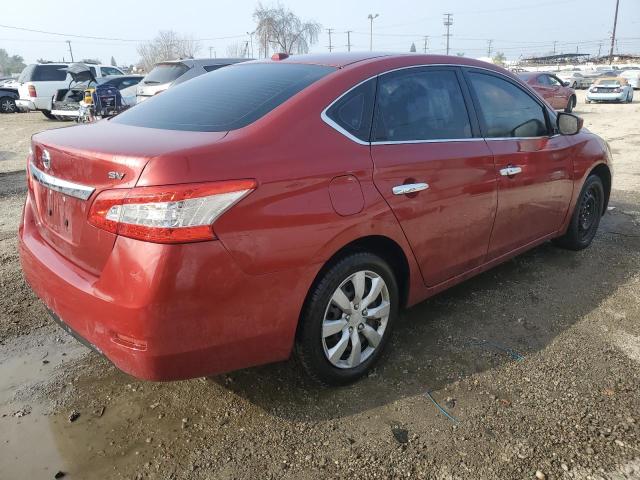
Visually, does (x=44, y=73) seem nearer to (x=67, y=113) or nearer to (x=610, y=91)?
(x=67, y=113)

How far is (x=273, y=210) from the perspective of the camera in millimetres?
2135

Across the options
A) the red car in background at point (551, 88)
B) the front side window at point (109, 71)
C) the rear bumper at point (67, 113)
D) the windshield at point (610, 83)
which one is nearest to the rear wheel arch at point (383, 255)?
the rear bumper at point (67, 113)

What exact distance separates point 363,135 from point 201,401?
5.18 feet

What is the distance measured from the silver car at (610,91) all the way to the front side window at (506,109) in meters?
23.6

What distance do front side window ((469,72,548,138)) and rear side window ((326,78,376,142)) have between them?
1.01 meters

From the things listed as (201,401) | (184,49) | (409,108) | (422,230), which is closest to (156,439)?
(201,401)

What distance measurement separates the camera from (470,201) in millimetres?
3105

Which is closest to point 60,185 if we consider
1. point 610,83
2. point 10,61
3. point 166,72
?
point 166,72

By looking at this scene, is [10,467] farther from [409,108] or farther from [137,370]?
[409,108]

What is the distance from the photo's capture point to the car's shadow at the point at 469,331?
2668 millimetres

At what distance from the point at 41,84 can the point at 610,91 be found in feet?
77.4

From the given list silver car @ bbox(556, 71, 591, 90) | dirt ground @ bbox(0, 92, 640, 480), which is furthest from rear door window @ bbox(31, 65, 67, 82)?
silver car @ bbox(556, 71, 591, 90)

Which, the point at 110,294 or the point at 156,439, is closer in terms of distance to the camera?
the point at 110,294

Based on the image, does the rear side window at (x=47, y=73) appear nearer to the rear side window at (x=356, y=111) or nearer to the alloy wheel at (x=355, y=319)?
the rear side window at (x=356, y=111)
